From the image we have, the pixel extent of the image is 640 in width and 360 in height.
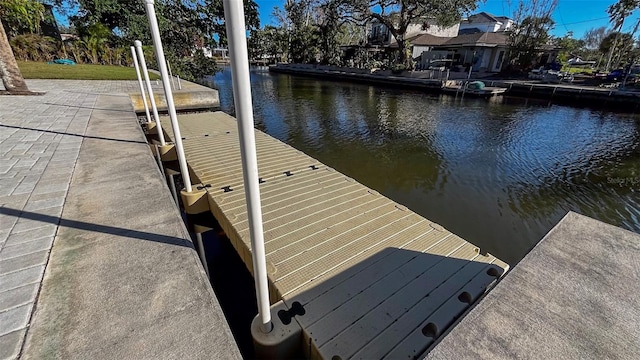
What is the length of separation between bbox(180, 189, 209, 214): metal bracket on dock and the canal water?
422 centimetres

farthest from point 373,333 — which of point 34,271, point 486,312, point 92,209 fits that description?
point 92,209

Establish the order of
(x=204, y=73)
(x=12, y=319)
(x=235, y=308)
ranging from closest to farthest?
(x=12, y=319) < (x=235, y=308) < (x=204, y=73)

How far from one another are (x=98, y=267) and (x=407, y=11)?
28640mm

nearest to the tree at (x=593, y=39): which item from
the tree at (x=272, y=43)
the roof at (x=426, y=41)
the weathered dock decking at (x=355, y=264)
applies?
the roof at (x=426, y=41)

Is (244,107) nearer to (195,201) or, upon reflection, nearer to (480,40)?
(195,201)

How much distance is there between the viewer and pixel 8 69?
26.7ft

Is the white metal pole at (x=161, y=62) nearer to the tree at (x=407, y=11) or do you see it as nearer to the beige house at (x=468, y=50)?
the tree at (x=407, y=11)

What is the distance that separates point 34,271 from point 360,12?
97.5 feet

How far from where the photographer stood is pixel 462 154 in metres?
8.92

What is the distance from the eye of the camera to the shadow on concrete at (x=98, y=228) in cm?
225

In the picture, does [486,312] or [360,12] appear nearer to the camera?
[486,312]

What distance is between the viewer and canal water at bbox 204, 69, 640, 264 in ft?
18.8

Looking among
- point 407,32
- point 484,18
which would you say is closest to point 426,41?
point 407,32

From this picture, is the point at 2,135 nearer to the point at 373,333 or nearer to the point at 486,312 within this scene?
the point at 373,333
